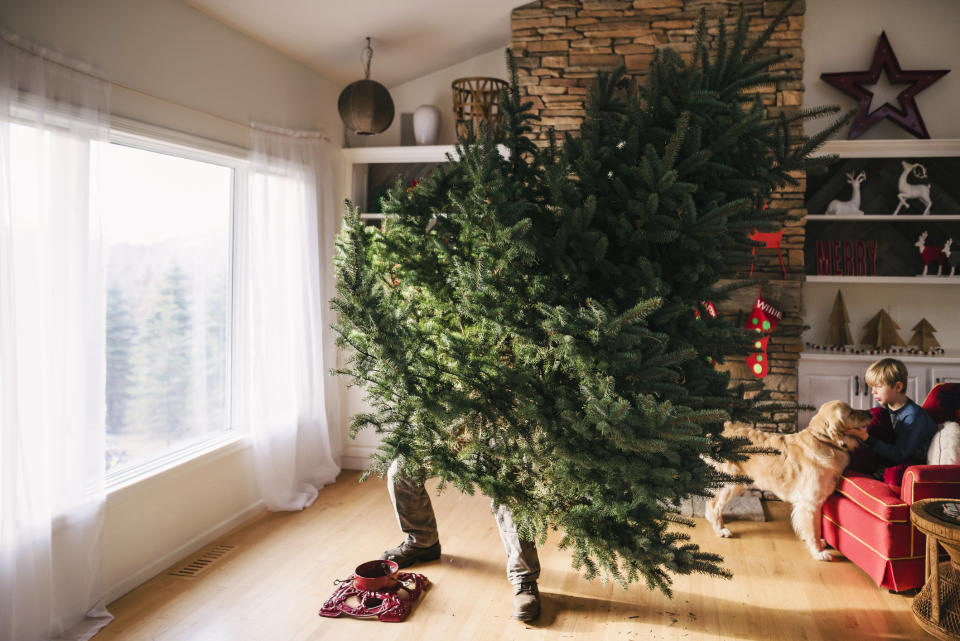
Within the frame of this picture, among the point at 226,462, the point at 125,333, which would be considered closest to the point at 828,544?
the point at 226,462

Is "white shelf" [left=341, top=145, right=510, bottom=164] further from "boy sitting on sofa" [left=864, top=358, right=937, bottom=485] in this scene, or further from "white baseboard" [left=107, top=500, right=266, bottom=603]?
"boy sitting on sofa" [left=864, top=358, right=937, bottom=485]

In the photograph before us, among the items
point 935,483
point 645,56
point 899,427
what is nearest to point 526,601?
point 935,483

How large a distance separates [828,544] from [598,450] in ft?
7.91

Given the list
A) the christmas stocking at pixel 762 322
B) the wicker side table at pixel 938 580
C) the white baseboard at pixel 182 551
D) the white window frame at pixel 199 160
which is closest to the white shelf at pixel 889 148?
the christmas stocking at pixel 762 322

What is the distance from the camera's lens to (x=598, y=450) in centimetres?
183

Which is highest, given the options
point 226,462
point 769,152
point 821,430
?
point 769,152

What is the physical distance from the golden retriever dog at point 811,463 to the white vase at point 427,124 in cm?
272

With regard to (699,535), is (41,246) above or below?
above

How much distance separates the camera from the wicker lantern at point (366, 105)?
422cm

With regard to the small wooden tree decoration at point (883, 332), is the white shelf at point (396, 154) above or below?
above

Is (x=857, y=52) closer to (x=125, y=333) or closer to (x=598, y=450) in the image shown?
(x=598, y=450)

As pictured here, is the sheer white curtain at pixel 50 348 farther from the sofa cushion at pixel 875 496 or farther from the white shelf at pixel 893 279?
the white shelf at pixel 893 279

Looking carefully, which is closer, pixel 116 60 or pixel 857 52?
pixel 116 60

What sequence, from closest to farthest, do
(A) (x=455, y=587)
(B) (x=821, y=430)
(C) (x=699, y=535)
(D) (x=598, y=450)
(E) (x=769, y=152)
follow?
(D) (x=598, y=450), (E) (x=769, y=152), (A) (x=455, y=587), (B) (x=821, y=430), (C) (x=699, y=535)
